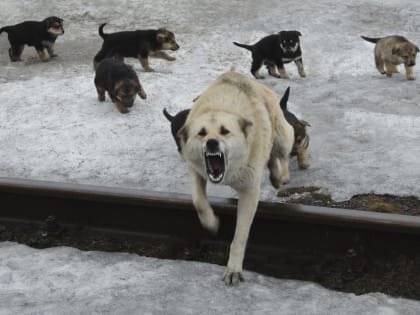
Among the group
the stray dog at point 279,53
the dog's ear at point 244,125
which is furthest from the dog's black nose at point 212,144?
the stray dog at point 279,53

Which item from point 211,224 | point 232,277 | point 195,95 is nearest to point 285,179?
point 211,224

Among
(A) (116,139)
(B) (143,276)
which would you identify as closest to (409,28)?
(A) (116,139)

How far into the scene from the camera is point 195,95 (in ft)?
30.7

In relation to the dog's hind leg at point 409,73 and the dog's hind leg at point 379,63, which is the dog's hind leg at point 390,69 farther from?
the dog's hind leg at point 409,73

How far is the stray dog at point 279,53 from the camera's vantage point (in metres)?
10.1

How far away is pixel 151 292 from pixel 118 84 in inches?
183

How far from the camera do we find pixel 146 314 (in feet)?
14.8

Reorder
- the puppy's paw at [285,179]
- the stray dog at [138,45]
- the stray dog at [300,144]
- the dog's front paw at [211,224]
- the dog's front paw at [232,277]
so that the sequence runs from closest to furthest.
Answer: the dog's front paw at [232,277]
the dog's front paw at [211,224]
the puppy's paw at [285,179]
the stray dog at [300,144]
the stray dog at [138,45]

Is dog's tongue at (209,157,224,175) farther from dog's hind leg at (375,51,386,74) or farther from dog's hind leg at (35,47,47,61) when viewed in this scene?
dog's hind leg at (35,47,47,61)

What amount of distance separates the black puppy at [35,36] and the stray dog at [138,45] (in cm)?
97

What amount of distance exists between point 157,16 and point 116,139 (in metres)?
5.40

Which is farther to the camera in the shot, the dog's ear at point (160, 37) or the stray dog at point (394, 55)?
the dog's ear at point (160, 37)

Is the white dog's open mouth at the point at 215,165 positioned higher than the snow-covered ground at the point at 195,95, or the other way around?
the white dog's open mouth at the point at 215,165

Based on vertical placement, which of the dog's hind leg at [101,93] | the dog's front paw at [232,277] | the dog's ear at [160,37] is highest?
the dog's front paw at [232,277]
